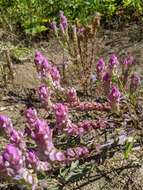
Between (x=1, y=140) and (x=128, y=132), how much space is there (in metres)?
0.72

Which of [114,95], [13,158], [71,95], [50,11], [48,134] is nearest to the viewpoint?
[13,158]

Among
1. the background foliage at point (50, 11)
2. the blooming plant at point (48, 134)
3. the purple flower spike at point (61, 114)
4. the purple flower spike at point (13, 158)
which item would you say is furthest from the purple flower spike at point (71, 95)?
the background foliage at point (50, 11)

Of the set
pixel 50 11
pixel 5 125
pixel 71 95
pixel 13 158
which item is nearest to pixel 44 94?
pixel 71 95

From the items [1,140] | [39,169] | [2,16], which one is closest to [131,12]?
[2,16]

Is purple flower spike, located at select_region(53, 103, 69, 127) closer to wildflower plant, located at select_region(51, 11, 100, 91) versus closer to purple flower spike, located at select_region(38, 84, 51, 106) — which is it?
purple flower spike, located at select_region(38, 84, 51, 106)

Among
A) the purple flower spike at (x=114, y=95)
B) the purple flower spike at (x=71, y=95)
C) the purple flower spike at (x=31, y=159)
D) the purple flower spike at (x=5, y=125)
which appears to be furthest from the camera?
the purple flower spike at (x=71, y=95)

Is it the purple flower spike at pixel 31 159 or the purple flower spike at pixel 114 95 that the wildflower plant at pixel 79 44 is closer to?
the purple flower spike at pixel 114 95

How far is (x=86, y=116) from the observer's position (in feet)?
9.51

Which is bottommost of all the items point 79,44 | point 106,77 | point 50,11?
point 50,11

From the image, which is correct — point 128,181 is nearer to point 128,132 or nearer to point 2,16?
point 128,132

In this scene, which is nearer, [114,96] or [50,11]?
[114,96]

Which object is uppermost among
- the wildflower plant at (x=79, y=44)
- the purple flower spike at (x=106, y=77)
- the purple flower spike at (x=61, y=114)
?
the purple flower spike at (x=61, y=114)

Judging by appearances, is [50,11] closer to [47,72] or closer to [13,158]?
[47,72]

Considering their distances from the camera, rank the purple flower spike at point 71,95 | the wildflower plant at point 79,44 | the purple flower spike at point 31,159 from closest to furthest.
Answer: the purple flower spike at point 31,159, the purple flower spike at point 71,95, the wildflower plant at point 79,44
